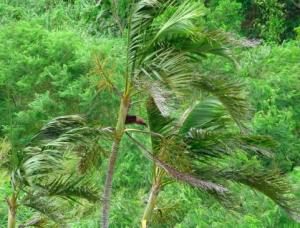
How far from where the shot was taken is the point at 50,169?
4137 millimetres

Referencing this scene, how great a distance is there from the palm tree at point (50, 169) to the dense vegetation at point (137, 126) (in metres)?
0.01

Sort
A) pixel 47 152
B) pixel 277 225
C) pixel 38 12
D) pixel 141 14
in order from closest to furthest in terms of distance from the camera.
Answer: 1. pixel 47 152
2. pixel 141 14
3. pixel 277 225
4. pixel 38 12

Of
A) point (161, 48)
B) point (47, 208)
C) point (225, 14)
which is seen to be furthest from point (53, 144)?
point (225, 14)

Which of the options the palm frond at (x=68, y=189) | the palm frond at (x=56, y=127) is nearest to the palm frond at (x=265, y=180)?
the palm frond at (x=68, y=189)

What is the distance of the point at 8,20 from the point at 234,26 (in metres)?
7.11

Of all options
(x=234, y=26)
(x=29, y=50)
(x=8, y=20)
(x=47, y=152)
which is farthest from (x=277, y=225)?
(x=8, y=20)

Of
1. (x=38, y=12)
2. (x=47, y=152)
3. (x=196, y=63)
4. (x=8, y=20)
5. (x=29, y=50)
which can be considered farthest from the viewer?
(x=38, y=12)

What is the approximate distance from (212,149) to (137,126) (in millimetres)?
5684

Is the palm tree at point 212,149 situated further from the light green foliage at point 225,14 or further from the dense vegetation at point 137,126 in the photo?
the light green foliage at point 225,14

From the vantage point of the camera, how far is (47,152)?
4.23 m

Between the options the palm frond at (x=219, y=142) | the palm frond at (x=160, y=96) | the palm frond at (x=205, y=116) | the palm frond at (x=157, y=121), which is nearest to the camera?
the palm frond at (x=160, y=96)

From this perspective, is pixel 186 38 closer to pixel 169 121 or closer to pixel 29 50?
pixel 169 121

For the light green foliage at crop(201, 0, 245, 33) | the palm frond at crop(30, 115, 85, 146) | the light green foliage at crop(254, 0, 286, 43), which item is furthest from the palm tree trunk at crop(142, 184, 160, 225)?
the light green foliage at crop(254, 0, 286, 43)

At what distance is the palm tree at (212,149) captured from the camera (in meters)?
4.57
